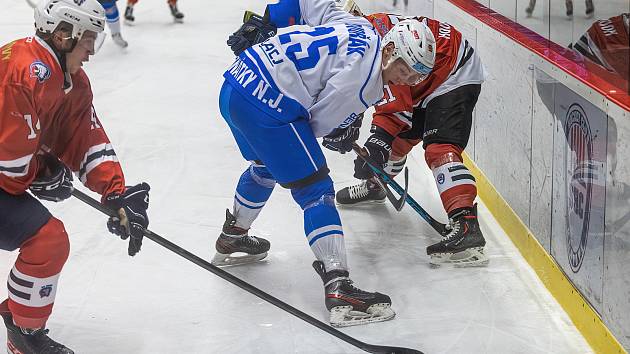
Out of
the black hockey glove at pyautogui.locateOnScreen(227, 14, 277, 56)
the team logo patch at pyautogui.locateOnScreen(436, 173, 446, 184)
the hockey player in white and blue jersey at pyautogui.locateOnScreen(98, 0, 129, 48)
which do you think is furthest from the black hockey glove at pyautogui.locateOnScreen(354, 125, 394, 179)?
the hockey player in white and blue jersey at pyautogui.locateOnScreen(98, 0, 129, 48)

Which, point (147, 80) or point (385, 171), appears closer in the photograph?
point (385, 171)

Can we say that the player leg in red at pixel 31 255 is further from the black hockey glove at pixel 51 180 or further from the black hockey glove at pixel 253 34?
the black hockey glove at pixel 253 34

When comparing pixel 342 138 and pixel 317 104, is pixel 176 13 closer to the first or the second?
pixel 342 138

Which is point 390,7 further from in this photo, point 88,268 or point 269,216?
point 88,268

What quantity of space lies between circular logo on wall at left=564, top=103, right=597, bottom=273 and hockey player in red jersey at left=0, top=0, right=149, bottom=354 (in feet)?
4.06

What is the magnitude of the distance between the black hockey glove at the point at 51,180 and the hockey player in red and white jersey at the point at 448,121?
1.22m

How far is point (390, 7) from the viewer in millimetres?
6043

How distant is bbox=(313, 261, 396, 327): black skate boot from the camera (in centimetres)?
296

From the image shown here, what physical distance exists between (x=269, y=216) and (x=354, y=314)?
3.39ft

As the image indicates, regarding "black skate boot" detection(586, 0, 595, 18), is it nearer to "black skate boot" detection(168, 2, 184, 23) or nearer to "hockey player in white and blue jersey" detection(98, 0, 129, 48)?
"hockey player in white and blue jersey" detection(98, 0, 129, 48)

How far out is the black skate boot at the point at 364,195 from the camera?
399 centimetres

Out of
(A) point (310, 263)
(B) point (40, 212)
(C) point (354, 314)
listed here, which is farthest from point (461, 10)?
(B) point (40, 212)

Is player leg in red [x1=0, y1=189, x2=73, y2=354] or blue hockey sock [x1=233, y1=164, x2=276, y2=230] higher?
player leg in red [x1=0, y1=189, x2=73, y2=354]

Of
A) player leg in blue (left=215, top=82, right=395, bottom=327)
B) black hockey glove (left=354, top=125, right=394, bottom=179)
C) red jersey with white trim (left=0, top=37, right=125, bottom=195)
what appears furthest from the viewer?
black hockey glove (left=354, top=125, right=394, bottom=179)
